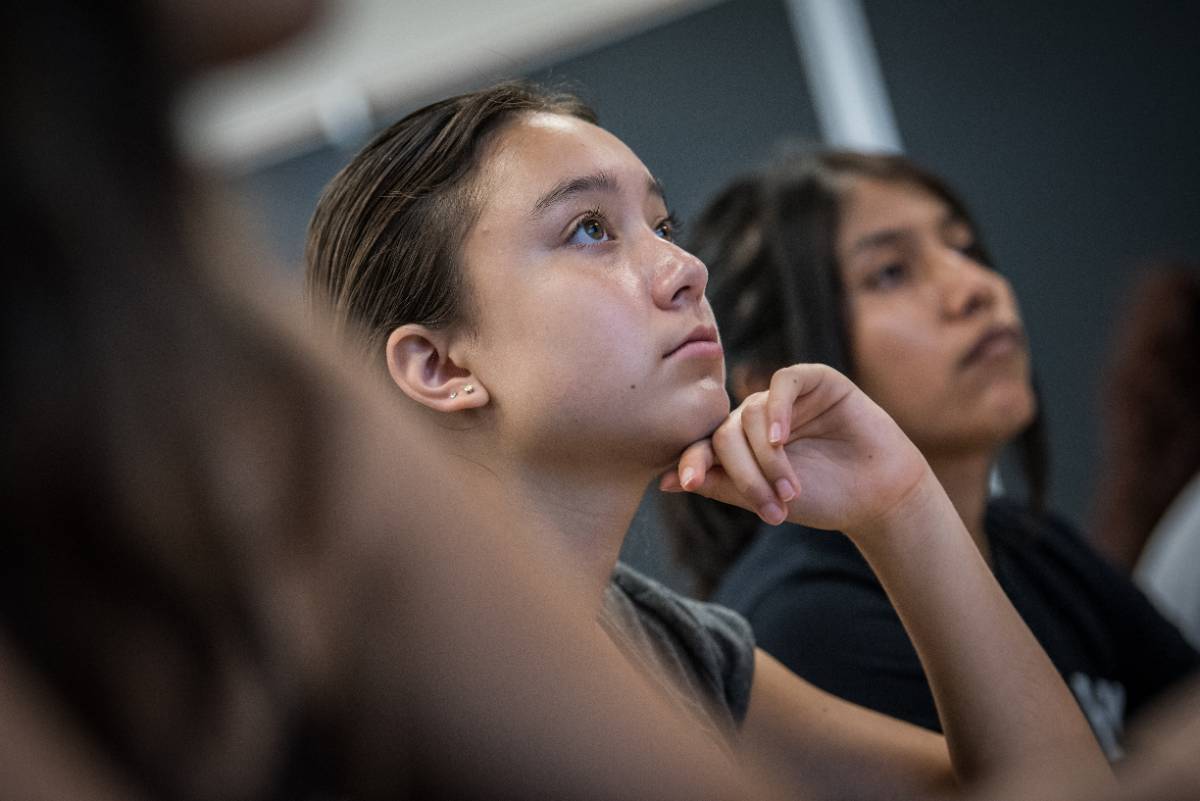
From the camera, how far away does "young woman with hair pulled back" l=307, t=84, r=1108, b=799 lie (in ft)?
2.12

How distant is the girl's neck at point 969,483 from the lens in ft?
2.68

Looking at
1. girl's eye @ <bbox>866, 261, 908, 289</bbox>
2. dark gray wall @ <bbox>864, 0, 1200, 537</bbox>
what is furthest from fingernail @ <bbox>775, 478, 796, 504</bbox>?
dark gray wall @ <bbox>864, 0, 1200, 537</bbox>

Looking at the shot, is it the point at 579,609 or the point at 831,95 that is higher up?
the point at 579,609

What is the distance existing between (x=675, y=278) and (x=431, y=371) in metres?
0.14

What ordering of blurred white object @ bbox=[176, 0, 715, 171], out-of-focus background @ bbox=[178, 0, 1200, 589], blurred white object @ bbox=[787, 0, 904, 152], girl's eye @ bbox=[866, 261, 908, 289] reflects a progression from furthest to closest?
blurred white object @ bbox=[787, 0, 904, 152] → out-of-focus background @ bbox=[178, 0, 1200, 589] → blurred white object @ bbox=[176, 0, 715, 171] → girl's eye @ bbox=[866, 261, 908, 289]

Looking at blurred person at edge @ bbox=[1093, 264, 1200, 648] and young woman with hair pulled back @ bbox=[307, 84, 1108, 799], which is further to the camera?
blurred person at edge @ bbox=[1093, 264, 1200, 648]

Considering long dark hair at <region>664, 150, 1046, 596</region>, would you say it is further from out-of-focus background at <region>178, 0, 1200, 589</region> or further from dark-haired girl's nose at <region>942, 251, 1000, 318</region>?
out-of-focus background at <region>178, 0, 1200, 589</region>

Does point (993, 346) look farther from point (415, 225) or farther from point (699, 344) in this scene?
point (415, 225)

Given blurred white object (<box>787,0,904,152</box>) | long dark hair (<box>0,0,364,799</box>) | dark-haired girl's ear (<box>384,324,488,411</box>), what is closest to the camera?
long dark hair (<box>0,0,364,799</box>)

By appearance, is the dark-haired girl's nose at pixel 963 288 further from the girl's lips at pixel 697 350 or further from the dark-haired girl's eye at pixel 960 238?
the girl's lips at pixel 697 350

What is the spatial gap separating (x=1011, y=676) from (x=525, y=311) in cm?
35

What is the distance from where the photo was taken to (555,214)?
65 centimetres

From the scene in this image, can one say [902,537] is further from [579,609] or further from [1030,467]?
[1030,467]

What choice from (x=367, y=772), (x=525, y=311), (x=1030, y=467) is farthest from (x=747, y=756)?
(x=1030, y=467)
